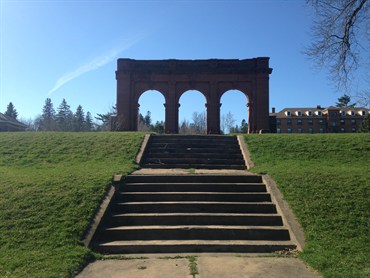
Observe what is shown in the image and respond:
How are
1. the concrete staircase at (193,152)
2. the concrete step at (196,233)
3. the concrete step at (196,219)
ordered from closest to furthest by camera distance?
the concrete step at (196,233) → the concrete step at (196,219) → the concrete staircase at (193,152)

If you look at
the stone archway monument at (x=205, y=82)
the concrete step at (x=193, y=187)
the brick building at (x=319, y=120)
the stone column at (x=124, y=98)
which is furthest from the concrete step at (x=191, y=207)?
the brick building at (x=319, y=120)

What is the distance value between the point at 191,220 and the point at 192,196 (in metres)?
1.05

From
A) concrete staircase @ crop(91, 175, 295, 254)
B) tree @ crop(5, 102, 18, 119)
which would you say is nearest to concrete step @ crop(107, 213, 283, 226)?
concrete staircase @ crop(91, 175, 295, 254)

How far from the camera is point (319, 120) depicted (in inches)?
3465

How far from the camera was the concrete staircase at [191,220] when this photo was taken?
20.5 feet

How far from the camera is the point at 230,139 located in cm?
1490

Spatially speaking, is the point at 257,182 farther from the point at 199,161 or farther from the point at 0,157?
the point at 0,157

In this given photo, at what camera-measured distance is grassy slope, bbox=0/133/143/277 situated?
211 inches

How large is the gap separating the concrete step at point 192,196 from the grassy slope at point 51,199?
777mm

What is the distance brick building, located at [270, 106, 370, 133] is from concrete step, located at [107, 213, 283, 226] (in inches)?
3269

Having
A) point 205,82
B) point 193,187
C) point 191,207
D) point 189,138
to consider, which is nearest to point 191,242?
point 191,207

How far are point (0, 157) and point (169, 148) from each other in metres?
6.39

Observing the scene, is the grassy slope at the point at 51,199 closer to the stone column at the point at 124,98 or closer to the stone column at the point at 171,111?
the stone column at the point at 171,111

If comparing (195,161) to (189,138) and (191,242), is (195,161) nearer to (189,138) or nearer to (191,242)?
(189,138)
